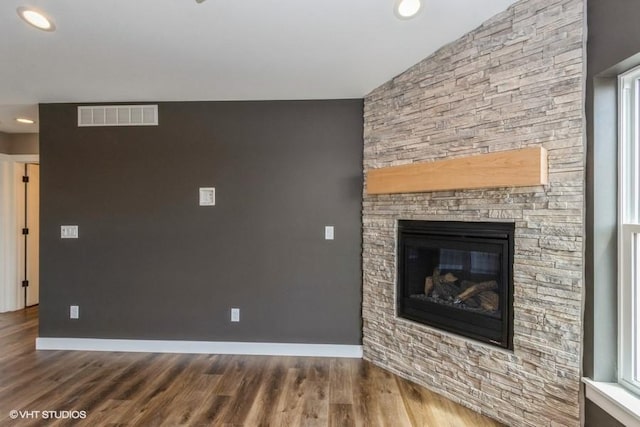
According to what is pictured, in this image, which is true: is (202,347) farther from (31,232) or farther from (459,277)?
(31,232)

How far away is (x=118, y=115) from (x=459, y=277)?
332 cm

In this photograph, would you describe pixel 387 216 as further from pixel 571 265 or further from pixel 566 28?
pixel 566 28

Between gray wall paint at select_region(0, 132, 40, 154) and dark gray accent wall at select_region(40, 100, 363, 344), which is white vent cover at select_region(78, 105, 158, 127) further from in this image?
gray wall paint at select_region(0, 132, 40, 154)

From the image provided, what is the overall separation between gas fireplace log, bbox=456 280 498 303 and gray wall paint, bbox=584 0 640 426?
0.54 m

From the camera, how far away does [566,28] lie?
169cm

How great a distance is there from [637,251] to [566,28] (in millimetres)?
1179

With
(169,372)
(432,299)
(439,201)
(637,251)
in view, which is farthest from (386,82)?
(169,372)

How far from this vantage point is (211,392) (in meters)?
2.30

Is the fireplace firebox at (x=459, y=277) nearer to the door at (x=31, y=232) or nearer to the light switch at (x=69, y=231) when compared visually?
the light switch at (x=69, y=231)

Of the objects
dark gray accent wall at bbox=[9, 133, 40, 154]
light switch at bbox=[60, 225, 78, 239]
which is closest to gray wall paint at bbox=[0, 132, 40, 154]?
dark gray accent wall at bbox=[9, 133, 40, 154]

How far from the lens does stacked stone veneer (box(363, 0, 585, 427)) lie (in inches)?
66.2

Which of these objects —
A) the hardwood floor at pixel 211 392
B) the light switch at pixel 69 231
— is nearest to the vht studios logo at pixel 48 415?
the hardwood floor at pixel 211 392

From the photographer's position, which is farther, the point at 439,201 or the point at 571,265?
the point at 439,201

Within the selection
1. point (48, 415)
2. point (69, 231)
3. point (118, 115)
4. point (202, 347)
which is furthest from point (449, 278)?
point (69, 231)
